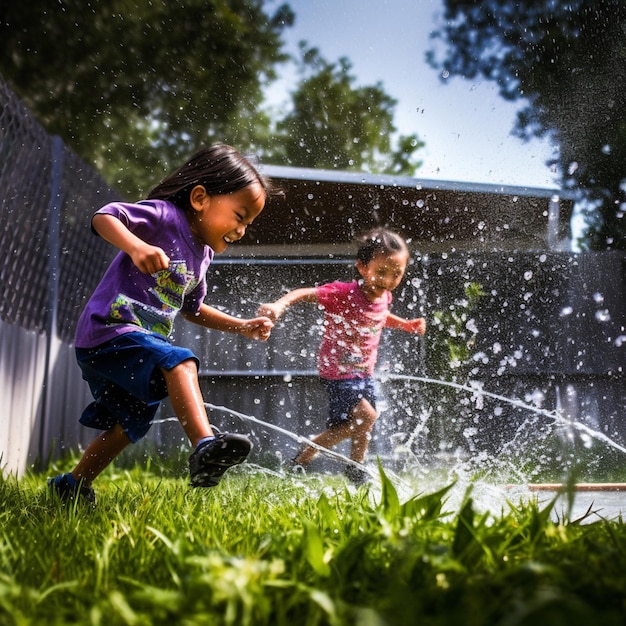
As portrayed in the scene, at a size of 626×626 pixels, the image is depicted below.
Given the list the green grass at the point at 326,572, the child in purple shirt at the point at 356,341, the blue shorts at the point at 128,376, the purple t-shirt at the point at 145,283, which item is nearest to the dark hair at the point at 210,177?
the purple t-shirt at the point at 145,283

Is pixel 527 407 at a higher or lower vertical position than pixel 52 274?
lower

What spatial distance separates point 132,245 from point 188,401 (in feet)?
1.67

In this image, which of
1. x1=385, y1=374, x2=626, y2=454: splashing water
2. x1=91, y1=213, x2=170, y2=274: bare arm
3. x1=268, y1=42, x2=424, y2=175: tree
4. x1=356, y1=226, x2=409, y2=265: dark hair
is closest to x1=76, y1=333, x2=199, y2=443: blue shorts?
x1=91, y1=213, x2=170, y2=274: bare arm

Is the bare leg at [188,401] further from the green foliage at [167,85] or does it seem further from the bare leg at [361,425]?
the green foliage at [167,85]

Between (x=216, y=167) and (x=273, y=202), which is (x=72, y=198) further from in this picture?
(x=216, y=167)

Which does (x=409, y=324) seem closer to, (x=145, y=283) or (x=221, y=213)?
→ (x=221, y=213)

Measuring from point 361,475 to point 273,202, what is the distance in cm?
246

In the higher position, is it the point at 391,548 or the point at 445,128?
the point at 445,128

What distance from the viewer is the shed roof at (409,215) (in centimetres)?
558

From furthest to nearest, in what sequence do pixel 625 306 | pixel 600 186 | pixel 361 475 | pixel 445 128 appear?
1. pixel 600 186
2. pixel 625 306
3. pixel 445 128
4. pixel 361 475

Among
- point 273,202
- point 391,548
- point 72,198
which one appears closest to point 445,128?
point 273,202

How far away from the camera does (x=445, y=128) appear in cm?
441

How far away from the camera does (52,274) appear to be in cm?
465

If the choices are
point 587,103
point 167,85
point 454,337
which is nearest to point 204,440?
point 454,337
